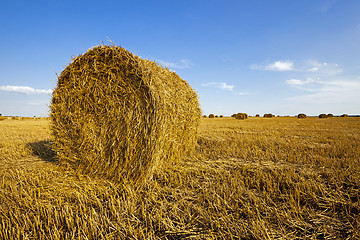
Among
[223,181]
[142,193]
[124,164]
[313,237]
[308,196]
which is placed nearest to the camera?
[313,237]

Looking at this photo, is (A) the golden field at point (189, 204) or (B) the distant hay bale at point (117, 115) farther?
(B) the distant hay bale at point (117, 115)

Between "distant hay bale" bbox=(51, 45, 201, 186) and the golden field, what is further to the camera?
"distant hay bale" bbox=(51, 45, 201, 186)

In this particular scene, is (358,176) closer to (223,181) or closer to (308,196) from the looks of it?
(308,196)

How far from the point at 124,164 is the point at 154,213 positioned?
1.27m

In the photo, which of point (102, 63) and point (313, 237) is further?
point (102, 63)

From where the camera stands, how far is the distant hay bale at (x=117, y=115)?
3.13 m

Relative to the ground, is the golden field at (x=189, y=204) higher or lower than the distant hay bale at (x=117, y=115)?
lower

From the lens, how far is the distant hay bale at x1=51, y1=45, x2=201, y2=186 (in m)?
3.13

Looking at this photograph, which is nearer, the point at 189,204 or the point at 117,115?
the point at 189,204

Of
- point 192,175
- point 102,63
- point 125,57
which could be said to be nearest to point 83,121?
point 102,63

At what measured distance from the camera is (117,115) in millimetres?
A: 3408

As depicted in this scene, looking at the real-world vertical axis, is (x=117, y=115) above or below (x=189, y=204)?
above

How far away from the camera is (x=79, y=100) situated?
3727mm

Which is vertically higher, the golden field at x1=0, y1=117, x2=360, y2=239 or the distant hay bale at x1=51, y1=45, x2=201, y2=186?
the distant hay bale at x1=51, y1=45, x2=201, y2=186
